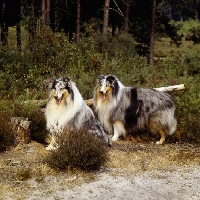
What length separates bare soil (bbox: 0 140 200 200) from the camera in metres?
6.44

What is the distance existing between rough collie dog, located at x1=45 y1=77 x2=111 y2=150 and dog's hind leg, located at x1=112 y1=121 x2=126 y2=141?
1.31 metres

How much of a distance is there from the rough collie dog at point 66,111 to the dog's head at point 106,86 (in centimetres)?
104

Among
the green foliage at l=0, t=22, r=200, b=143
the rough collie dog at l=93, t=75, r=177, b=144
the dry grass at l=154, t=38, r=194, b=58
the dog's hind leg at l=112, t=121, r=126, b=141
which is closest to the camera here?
the rough collie dog at l=93, t=75, r=177, b=144

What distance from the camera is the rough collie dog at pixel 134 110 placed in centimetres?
998

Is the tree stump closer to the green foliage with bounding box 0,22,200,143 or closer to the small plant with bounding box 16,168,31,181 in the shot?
the green foliage with bounding box 0,22,200,143

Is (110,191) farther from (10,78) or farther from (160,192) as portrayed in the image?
(10,78)

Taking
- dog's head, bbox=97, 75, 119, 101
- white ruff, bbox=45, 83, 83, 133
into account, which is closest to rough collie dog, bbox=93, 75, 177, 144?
dog's head, bbox=97, 75, 119, 101

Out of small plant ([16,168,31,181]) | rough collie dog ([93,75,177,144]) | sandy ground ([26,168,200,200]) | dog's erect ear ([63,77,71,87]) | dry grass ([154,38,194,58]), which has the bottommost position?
sandy ground ([26,168,200,200])

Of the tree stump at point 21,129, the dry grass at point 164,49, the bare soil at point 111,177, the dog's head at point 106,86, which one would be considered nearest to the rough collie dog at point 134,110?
the dog's head at point 106,86

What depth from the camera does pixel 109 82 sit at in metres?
9.75

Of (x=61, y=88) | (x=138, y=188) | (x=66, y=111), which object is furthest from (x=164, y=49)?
(x=138, y=188)

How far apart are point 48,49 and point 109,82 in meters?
6.33

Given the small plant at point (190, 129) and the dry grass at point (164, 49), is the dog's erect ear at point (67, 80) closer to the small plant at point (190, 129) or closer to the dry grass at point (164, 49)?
the small plant at point (190, 129)

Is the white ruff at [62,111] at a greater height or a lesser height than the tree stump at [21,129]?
greater
